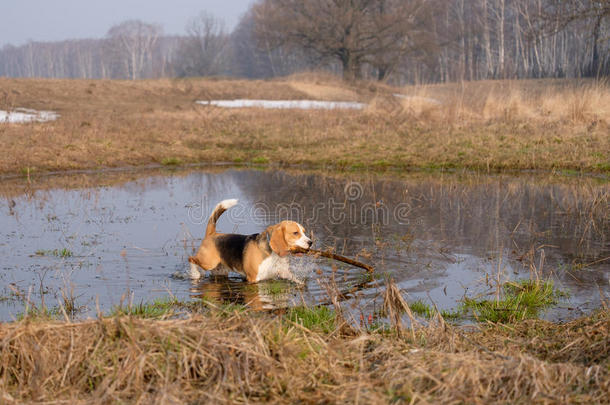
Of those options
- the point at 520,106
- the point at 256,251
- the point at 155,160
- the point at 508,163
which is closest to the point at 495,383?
the point at 256,251

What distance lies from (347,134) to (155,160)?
5.79 m

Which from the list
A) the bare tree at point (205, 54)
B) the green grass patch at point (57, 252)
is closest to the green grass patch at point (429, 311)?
the green grass patch at point (57, 252)

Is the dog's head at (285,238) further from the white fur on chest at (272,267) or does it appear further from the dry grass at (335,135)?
the dry grass at (335,135)

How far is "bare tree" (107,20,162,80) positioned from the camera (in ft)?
289

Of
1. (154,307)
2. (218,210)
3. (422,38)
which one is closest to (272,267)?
(218,210)

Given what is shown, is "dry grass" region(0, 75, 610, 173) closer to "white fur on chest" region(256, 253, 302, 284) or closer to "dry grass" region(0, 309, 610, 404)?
"white fur on chest" region(256, 253, 302, 284)

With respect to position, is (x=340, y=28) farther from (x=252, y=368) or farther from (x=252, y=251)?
(x=252, y=368)

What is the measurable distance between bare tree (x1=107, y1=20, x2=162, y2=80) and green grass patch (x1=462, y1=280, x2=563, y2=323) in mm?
85183

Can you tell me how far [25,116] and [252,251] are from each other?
668 inches

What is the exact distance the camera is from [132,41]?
90.7m

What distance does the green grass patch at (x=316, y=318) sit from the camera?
4.32 m

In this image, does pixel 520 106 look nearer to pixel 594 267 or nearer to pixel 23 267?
pixel 594 267

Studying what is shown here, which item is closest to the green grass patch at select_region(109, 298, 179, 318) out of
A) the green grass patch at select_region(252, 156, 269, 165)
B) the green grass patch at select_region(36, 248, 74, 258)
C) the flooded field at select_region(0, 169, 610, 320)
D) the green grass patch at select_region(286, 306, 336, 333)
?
the flooded field at select_region(0, 169, 610, 320)

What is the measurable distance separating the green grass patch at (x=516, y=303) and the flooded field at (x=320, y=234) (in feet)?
0.55
